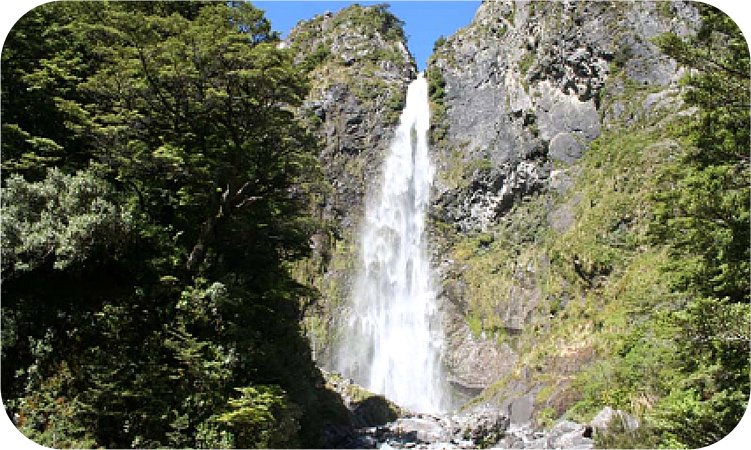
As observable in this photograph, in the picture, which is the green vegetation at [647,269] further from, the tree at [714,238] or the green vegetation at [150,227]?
the green vegetation at [150,227]

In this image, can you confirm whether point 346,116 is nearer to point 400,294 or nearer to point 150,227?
point 400,294

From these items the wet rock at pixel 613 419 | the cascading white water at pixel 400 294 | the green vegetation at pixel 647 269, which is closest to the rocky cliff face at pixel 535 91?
the green vegetation at pixel 647 269

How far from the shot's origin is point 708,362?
8602 millimetres

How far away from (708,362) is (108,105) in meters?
12.9

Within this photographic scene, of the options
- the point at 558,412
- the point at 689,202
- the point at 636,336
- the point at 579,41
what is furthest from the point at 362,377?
the point at 689,202

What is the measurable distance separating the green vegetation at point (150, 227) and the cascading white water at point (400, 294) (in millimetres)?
18204

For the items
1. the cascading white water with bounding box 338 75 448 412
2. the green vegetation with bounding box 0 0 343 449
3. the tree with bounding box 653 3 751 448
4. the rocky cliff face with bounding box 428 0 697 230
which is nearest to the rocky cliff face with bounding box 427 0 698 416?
the rocky cliff face with bounding box 428 0 697 230

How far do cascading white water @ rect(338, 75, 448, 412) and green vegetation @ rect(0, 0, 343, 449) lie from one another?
717 inches

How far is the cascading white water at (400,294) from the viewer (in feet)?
105

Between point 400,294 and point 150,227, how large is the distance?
1004 inches

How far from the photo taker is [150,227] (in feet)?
36.9

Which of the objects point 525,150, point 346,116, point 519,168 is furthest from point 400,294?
point 346,116

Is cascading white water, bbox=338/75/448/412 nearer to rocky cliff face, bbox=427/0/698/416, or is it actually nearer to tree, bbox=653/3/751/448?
rocky cliff face, bbox=427/0/698/416

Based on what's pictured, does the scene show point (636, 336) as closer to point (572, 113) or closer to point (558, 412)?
point (558, 412)
